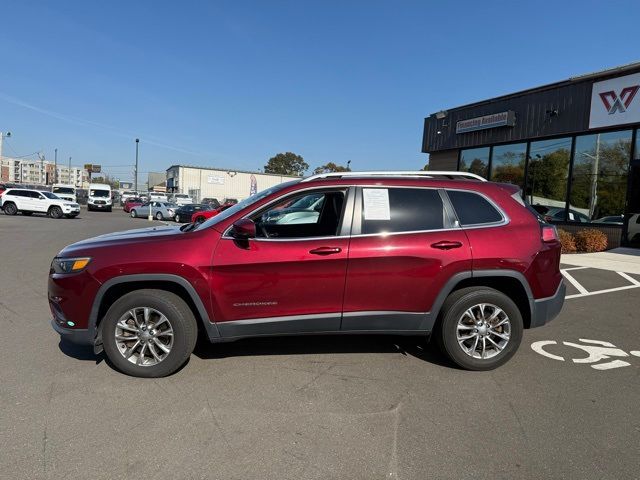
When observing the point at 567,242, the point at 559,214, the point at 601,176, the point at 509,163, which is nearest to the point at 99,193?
the point at 509,163

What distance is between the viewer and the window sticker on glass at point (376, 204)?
4004mm

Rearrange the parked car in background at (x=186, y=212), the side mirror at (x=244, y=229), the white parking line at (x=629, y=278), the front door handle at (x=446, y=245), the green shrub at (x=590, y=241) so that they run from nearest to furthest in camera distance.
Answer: the side mirror at (x=244, y=229), the front door handle at (x=446, y=245), the white parking line at (x=629, y=278), the green shrub at (x=590, y=241), the parked car in background at (x=186, y=212)

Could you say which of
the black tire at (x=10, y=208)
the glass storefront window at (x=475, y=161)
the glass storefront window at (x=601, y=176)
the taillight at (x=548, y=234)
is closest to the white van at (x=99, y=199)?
the black tire at (x=10, y=208)

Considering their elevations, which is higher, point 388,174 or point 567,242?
point 388,174

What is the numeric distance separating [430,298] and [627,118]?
42.9ft

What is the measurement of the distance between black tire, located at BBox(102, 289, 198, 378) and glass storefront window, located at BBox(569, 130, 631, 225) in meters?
14.5

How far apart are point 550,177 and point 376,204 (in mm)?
14414

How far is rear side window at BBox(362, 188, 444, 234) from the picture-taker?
13.1ft

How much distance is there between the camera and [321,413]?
10.8 feet

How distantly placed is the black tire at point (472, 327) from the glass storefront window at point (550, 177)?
1270 cm

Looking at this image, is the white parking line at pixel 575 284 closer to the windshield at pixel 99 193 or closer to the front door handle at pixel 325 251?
the front door handle at pixel 325 251

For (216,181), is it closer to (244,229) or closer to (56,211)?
(56,211)

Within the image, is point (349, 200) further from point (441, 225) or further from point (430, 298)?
point (430, 298)

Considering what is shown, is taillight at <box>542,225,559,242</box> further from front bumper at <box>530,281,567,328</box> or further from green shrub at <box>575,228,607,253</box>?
green shrub at <box>575,228,607,253</box>
